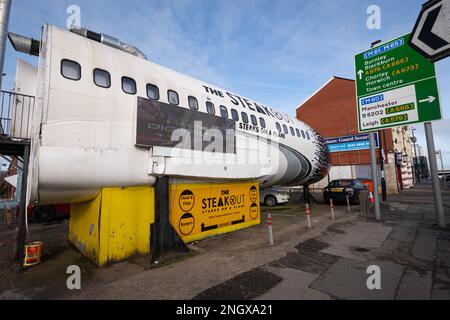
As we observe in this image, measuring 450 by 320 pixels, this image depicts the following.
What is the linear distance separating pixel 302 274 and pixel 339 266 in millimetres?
997

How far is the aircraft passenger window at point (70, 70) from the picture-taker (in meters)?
4.97

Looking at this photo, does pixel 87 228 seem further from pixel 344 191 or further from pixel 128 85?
pixel 344 191

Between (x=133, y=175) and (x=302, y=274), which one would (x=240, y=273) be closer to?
(x=302, y=274)

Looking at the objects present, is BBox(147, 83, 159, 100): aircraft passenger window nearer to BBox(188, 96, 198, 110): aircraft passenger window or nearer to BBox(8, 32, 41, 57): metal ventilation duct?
BBox(188, 96, 198, 110): aircraft passenger window

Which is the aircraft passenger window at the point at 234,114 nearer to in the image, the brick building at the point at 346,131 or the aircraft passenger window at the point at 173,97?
the aircraft passenger window at the point at 173,97

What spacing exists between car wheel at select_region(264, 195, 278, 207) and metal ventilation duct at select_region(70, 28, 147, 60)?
36.9ft

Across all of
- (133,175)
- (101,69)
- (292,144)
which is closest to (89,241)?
(133,175)

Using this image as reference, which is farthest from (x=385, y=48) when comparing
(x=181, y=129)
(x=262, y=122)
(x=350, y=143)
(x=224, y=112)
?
(x=350, y=143)

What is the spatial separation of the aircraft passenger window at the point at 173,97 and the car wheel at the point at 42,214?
9.97 meters

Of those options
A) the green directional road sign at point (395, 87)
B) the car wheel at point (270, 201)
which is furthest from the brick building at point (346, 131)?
the green directional road sign at point (395, 87)

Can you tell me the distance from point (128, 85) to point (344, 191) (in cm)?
1412

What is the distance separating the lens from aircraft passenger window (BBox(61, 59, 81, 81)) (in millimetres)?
4975

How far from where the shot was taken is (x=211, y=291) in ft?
13.3

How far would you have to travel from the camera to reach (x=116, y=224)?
18.2 feet
